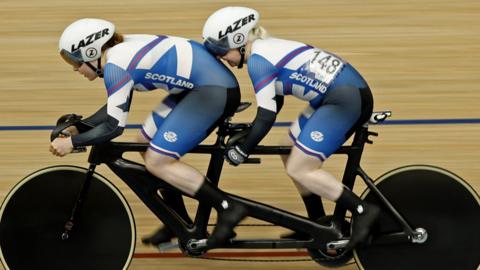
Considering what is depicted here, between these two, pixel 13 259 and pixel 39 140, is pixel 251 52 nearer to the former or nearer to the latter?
pixel 13 259

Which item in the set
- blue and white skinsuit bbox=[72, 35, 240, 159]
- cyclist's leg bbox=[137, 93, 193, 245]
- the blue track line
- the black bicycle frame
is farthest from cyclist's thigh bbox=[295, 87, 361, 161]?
the blue track line

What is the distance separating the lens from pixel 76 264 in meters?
4.79

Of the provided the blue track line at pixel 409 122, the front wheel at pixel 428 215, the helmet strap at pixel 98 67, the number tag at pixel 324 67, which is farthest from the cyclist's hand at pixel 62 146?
the blue track line at pixel 409 122

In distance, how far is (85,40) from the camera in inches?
175

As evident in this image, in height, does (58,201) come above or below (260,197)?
above

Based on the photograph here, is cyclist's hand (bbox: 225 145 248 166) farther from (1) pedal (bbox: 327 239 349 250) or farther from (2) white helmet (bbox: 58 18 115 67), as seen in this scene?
(2) white helmet (bbox: 58 18 115 67)

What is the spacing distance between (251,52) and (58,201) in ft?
3.62

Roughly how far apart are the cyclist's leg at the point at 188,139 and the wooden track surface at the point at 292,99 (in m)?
0.66

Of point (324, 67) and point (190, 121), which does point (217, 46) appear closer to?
point (190, 121)

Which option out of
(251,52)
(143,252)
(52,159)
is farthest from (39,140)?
(251,52)

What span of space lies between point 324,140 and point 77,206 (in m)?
1.14

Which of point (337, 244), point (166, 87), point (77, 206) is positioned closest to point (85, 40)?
point (166, 87)

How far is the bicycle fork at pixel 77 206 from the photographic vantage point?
15.4 ft

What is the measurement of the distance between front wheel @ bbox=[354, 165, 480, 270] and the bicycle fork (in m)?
1.21
